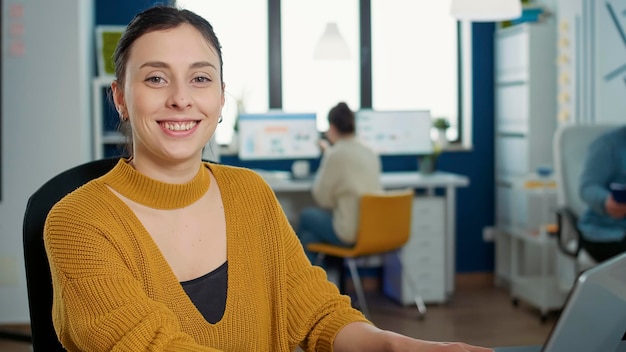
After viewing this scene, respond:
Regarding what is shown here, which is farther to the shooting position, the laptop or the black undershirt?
the black undershirt

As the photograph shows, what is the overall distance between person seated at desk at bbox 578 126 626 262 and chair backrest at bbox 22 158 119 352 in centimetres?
293

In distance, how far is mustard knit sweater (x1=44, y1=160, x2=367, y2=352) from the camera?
1.21 m

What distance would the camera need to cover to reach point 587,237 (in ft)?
13.1

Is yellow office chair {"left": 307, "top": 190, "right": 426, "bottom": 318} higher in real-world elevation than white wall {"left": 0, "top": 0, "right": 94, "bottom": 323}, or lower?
lower

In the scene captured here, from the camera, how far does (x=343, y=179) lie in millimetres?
4555

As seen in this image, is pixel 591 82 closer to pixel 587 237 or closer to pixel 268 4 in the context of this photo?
pixel 587 237

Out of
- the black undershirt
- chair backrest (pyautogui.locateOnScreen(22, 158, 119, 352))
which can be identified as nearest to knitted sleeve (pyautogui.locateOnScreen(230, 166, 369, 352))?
the black undershirt

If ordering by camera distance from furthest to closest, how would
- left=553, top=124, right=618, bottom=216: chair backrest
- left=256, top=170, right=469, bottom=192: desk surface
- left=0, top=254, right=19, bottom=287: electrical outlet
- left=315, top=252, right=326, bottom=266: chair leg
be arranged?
1. left=256, top=170, right=469, bottom=192: desk surface
2. left=315, top=252, right=326, bottom=266: chair leg
3. left=0, top=254, right=19, bottom=287: electrical outlet
4. left=553, top=124, right=618, bottom=216: chair backrest

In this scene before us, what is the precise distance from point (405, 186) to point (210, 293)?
13.0ft

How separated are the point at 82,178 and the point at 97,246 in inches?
10.7

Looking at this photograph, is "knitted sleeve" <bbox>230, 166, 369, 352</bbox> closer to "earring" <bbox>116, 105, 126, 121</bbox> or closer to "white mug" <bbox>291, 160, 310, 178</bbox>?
"earring" <bbox>116, 105, 126, 121</bbox>

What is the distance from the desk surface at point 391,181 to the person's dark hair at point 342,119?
489 mm

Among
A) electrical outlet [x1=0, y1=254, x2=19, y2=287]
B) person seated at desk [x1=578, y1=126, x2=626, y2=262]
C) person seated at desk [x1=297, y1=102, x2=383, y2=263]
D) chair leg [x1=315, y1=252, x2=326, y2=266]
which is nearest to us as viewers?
person seated at desk [x1=578, y1=126, x2=626, y2=262]

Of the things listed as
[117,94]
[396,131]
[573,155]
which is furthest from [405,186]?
[117,94]
